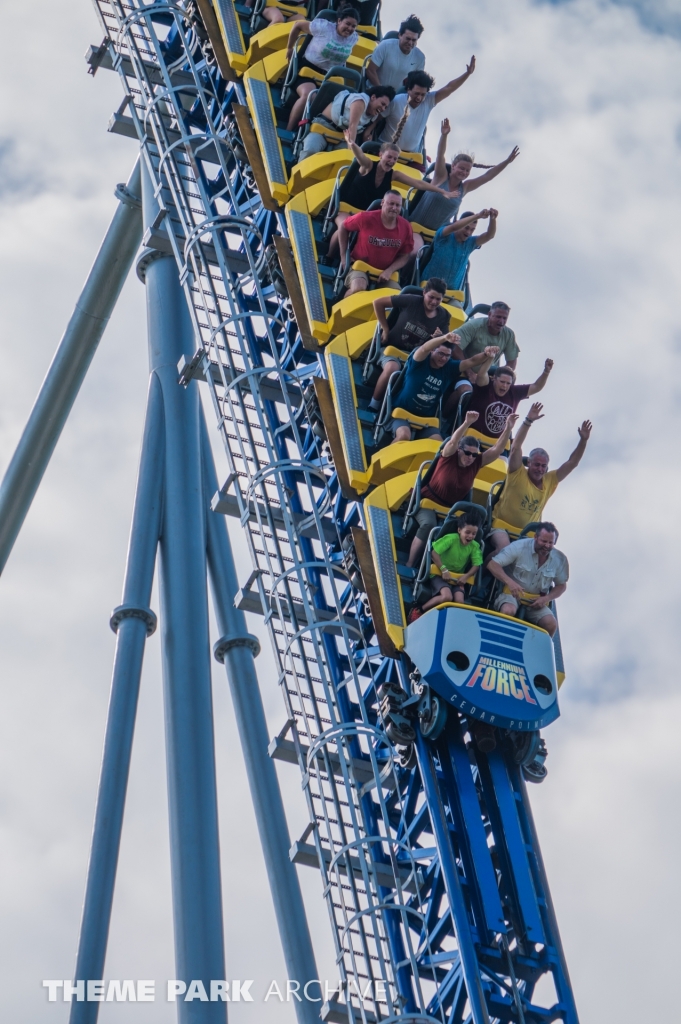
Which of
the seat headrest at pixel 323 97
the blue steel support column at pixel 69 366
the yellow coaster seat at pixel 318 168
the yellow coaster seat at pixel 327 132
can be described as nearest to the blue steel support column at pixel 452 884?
the yellow coaster seat at pixel 318 168

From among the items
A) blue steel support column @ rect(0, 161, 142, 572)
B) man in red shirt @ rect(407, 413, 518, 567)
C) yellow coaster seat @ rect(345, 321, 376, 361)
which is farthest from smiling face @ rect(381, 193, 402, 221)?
blue steel support column @ rect(0, 161, 142, 572)

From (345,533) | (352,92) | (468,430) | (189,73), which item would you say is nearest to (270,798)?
(345,533)

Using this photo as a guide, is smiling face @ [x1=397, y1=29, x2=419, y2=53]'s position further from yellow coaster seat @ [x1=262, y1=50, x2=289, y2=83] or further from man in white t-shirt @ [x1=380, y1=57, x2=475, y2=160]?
yellow coaster seat @ [x1=262, y1=50, x2=289, y2=83]

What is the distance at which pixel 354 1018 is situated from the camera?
834 cm

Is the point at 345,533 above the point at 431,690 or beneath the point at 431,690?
above

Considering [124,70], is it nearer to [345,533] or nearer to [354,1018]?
[345,533]

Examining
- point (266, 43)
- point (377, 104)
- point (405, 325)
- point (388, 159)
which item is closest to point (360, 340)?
point (405, 325)

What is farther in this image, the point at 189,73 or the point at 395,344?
the point at 189,73

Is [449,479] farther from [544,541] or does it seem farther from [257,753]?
[257,753]

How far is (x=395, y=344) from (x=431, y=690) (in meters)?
1.86

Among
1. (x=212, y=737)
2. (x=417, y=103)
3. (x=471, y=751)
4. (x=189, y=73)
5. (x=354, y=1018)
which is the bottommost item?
(x=354, y=1018)

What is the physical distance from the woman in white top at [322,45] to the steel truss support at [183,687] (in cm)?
104

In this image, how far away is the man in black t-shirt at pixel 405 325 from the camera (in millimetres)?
9828

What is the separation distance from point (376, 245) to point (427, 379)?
3.41 ft
